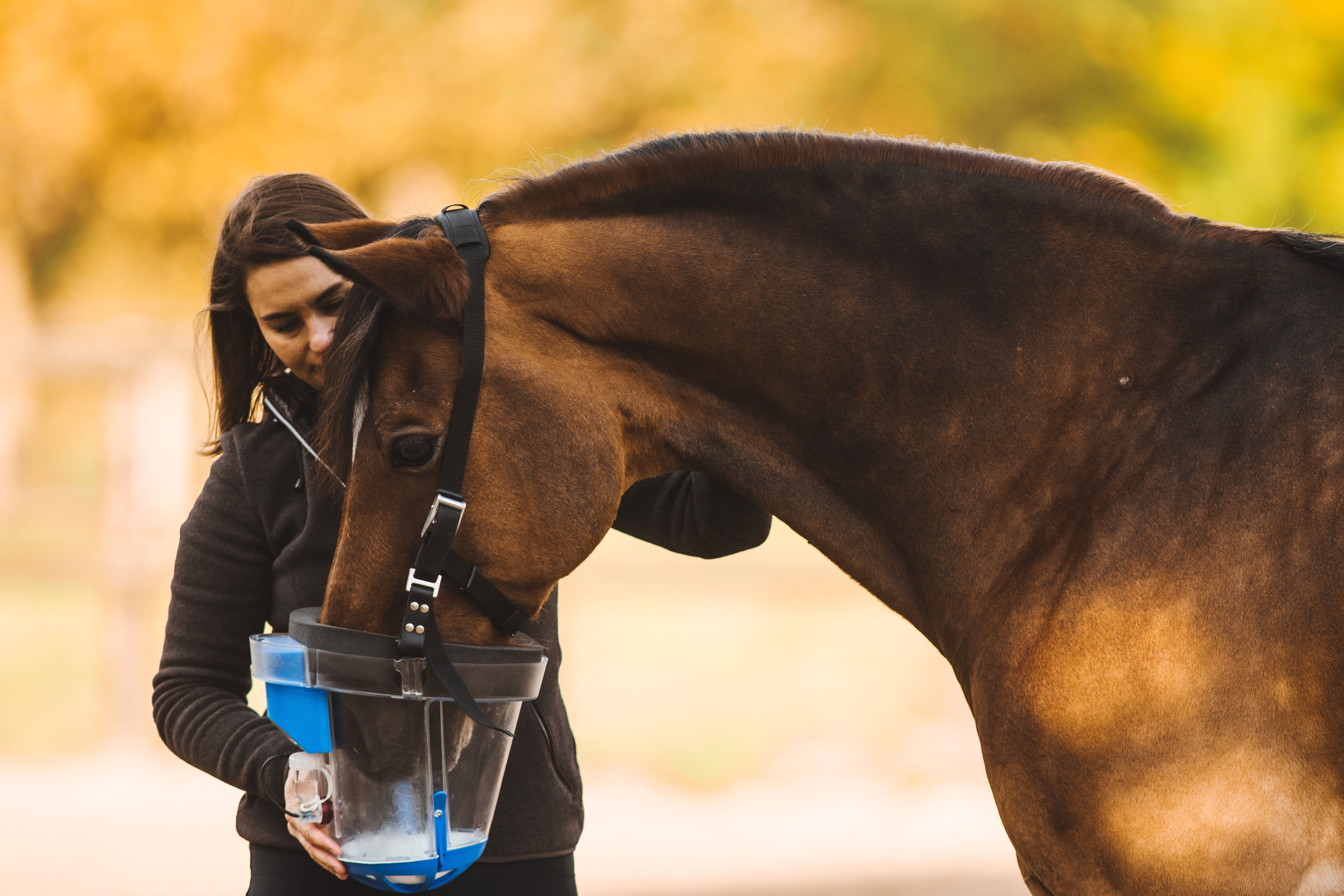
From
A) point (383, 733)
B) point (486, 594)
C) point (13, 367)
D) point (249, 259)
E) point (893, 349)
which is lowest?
point (383, 733)

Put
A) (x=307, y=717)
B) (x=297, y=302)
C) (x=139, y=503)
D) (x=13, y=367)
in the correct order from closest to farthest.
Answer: (x=307, y=717) < (x=297, y=302) < (x=139, y=503) < (x=13, y=367)

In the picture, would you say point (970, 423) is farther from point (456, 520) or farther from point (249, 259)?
point (249, 259)

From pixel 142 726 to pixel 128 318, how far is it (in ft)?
22.8

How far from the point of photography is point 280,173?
2.09m

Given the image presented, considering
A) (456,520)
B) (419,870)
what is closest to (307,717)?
(419,870)

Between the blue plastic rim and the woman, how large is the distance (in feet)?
0.56

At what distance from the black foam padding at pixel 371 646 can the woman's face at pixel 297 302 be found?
448 mm

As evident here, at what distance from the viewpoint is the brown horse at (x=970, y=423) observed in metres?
1.48

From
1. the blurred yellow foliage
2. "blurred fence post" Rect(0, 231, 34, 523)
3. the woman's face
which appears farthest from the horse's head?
the blurred yellow foliage

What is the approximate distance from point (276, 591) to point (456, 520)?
19.6 inches

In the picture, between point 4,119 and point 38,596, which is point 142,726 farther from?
point 4,119

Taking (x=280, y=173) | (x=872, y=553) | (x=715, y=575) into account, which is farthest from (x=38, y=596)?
(x=872, y=553)

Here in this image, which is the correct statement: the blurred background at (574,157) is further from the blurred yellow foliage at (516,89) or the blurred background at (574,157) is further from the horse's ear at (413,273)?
the horse's ear at (413,273)

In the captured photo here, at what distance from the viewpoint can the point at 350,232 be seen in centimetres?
174
